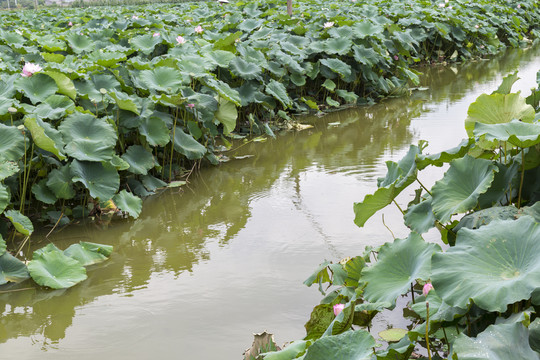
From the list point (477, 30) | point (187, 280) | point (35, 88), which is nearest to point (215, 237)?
point (187, 280)

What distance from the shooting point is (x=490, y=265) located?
4.66 ft

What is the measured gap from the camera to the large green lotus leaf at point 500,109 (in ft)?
6.56

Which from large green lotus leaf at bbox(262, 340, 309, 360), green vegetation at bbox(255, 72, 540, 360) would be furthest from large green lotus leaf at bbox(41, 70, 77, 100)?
large green lotus leaf at bbox(262, 340, 309, 360)

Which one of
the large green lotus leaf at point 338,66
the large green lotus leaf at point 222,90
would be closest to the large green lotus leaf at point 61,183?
the large green lotus leaf at point 222,90

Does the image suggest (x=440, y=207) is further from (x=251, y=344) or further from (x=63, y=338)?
(x=63, y=338)

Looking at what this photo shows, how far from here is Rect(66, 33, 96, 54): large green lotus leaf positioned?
218 inches

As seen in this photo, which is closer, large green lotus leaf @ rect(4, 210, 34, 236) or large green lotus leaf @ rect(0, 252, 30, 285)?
large green lotus leaf @ rect(0, 252, 30, 285)

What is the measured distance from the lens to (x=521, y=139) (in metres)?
1.62

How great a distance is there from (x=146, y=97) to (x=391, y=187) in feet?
7.32

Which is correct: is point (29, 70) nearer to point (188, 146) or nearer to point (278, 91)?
point (188, 146)

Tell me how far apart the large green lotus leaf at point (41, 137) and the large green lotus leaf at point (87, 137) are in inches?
3.8

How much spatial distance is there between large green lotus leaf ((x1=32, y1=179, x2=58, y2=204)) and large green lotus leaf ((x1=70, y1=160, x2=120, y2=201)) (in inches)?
6.3

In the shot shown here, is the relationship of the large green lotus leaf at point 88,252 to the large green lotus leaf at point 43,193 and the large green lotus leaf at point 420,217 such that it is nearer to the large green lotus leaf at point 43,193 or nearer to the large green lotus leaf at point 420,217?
the large green lotus leaf at point 43,193

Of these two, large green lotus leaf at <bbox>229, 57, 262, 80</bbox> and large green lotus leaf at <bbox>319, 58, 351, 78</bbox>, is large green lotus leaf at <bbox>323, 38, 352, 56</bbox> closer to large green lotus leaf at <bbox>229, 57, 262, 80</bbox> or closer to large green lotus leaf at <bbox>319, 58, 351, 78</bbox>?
large green lotus leaf at <bbox>319, 58, 351, 78</bbox>
